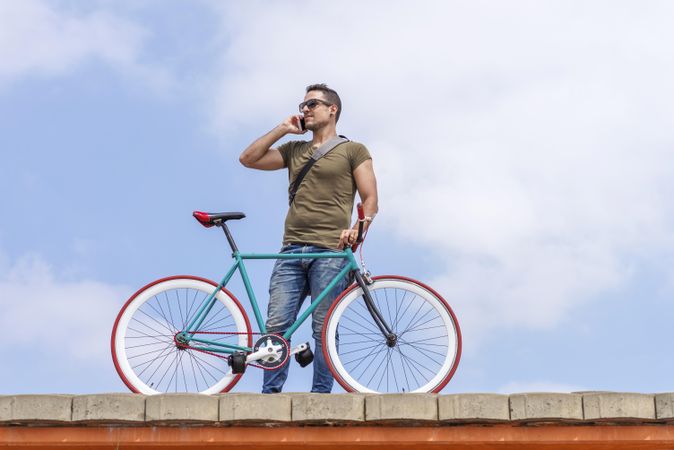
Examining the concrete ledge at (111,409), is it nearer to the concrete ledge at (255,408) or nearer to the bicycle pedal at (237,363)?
the concrete ledge at (255,408)

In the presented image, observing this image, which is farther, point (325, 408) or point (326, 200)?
point (326, 200)

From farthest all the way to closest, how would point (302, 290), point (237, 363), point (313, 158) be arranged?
point (313, 158), point (302, 290), point (237, 363)

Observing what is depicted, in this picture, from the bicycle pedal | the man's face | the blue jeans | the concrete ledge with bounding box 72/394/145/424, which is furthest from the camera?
the man's face

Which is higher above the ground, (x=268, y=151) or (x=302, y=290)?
(x=268, y=151)

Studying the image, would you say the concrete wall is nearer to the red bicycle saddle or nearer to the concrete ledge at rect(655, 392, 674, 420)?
the concrete ledge at rect(655, 392, 674, 420)

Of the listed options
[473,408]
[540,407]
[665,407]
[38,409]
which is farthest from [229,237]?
[665,407]

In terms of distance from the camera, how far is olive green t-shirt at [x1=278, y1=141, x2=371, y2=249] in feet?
28.0

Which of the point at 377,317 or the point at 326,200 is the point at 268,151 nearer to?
the point at 326,200

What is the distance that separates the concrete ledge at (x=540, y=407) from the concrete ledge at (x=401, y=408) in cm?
50

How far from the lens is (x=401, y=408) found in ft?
22.8

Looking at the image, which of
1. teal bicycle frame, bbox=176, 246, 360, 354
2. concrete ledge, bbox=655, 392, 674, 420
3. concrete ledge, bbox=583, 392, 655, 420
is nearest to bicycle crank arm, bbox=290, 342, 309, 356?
teal bicycle frame, bbox=176, 246, 360, 354

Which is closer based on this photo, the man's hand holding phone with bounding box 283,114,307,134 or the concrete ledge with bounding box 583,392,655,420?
the concrete ledge with bounding box 583,392,655,420

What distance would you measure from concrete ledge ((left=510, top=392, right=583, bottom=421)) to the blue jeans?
1.78 m

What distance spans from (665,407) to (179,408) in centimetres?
306
